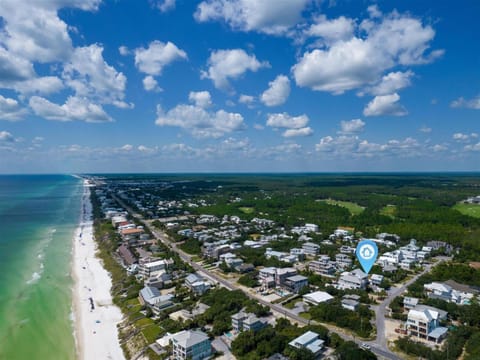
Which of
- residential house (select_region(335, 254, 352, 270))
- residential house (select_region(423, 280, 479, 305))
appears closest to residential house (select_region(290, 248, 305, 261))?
residential house (select_region(335, 254, 352, 270))

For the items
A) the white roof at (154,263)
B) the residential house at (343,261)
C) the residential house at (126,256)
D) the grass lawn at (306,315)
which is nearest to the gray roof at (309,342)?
the grass lawn at (306,315)

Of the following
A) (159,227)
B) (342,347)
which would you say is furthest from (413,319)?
(159,227)

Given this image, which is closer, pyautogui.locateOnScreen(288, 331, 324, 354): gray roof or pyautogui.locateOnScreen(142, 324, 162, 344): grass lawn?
pyautogui.locateOnScreen(288, 331, 324, 354): gray roof

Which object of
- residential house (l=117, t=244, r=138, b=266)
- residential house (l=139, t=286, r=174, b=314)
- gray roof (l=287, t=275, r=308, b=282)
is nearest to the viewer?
residential house (l=139, t=286, r=174, b=314)

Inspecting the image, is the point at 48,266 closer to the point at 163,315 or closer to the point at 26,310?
the point at 26,310

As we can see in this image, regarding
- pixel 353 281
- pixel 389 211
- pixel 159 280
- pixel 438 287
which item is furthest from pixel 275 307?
pixel 389 211

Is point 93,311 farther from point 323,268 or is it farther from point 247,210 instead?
point 247,210

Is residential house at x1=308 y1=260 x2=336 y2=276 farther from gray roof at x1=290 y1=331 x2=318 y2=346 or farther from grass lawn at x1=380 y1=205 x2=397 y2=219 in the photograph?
grass lawn at x1=380 y1=205 x2=397 y2=219
